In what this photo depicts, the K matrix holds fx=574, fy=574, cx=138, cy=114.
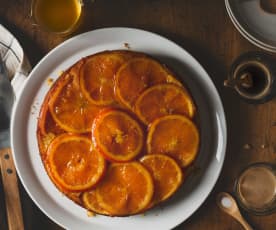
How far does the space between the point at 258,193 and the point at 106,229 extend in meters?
0.54

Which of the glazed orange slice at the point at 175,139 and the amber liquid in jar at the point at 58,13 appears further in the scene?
the amber liquid in jar at the point at 58,13

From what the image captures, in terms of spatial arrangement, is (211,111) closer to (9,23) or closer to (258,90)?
(258,90)

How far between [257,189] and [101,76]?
0.67 meters

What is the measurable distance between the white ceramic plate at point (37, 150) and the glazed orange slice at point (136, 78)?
0.29ft

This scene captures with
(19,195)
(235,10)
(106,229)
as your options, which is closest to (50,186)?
(19,195)

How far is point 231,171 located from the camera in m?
1.96

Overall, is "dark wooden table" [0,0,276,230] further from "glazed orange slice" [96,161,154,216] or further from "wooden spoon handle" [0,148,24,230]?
"glazed orange slice" [96,161,154,216]

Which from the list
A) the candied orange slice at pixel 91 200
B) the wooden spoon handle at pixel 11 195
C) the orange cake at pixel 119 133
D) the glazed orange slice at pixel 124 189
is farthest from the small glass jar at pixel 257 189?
the wooden spoon handle at pixel 11 195

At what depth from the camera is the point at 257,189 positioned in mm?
1981

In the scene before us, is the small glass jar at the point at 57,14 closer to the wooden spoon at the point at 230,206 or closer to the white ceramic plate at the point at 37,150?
the white ceramic plate at the point at 37,150

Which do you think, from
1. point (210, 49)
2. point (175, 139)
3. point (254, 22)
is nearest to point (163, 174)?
point (175, 139)

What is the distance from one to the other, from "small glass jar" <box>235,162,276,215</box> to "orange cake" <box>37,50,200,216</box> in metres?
0.24

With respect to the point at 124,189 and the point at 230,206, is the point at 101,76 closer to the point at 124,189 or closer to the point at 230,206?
the point at 124,189

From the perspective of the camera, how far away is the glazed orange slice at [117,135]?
181cm
